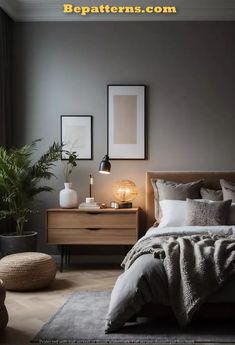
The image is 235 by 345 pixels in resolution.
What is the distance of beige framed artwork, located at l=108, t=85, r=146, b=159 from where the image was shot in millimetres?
5551

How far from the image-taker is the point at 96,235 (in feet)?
16.9

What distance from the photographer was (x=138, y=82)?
557cm

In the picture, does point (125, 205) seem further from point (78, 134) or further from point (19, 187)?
point (19, 187)

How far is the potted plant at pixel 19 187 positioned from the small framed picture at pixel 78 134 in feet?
0.94

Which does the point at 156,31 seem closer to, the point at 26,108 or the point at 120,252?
the point at 26,108

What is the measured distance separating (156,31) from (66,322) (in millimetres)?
3632

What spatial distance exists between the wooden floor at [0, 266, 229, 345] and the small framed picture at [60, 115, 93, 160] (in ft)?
4.48

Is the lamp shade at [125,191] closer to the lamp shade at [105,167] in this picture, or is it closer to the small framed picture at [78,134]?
the lamp shade at [105,167]

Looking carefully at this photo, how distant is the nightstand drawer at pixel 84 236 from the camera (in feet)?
16.9

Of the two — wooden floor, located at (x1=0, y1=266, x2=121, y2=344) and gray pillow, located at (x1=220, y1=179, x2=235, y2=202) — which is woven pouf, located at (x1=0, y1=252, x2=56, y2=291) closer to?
wooden floor, located at (x1=0, y1=266, x2=121, y2=344)

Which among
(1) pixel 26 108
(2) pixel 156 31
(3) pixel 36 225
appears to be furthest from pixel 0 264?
(2) pixel 156 31

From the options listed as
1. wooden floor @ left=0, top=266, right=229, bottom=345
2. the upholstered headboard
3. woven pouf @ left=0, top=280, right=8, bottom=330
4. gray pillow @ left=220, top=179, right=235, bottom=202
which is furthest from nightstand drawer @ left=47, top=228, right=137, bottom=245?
woven pouf @ left=0, top=280, right=8, bottom=330

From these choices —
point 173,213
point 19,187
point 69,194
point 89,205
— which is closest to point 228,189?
point 173,213

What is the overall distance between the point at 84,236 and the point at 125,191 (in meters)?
0.71
